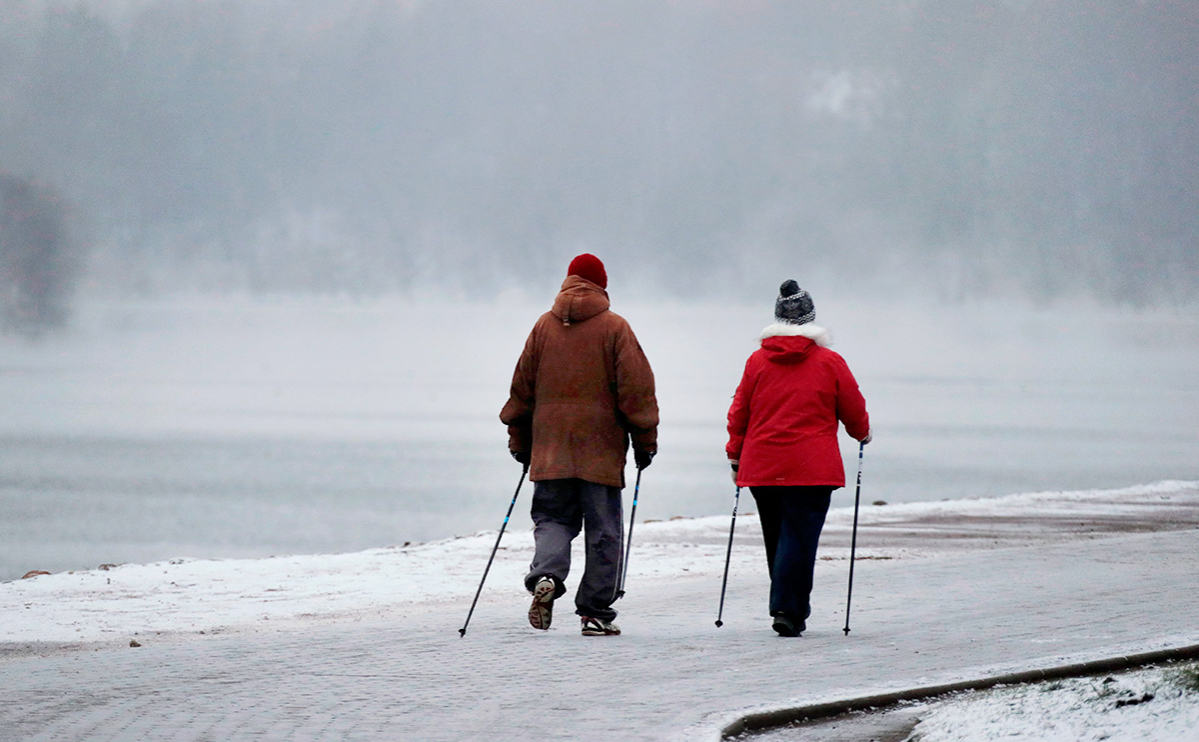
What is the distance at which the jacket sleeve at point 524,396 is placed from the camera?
27.5 feet

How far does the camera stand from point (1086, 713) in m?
5.11

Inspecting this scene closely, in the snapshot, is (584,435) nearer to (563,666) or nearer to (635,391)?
(635,391)

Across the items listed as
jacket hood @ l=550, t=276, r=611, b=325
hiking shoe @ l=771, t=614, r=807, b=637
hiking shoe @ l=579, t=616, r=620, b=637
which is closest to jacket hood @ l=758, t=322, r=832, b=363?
jacket hood @ l=550, t=276, r=611, b=325

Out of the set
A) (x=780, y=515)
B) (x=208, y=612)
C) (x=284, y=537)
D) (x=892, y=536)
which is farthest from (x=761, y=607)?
(x=284, y=537)

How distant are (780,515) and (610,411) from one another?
1.13 meters

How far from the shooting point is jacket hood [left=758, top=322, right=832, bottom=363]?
26.9 feet

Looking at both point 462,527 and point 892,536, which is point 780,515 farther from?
point 462,527

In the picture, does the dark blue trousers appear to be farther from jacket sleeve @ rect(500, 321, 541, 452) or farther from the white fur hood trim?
jacket sleeve @ rect(500, 321, 541, 452)

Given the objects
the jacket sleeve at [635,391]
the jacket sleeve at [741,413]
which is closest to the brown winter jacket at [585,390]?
the jacket sleeve at [635,391]

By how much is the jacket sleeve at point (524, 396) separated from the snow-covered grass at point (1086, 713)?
3.41m

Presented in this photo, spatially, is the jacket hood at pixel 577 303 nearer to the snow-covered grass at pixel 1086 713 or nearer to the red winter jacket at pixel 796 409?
the red winter jacket at pixel 796 409

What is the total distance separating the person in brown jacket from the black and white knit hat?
33.5 inches

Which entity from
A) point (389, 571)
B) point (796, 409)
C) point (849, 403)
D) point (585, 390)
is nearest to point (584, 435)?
point (585, 390)

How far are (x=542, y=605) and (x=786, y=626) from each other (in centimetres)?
134
